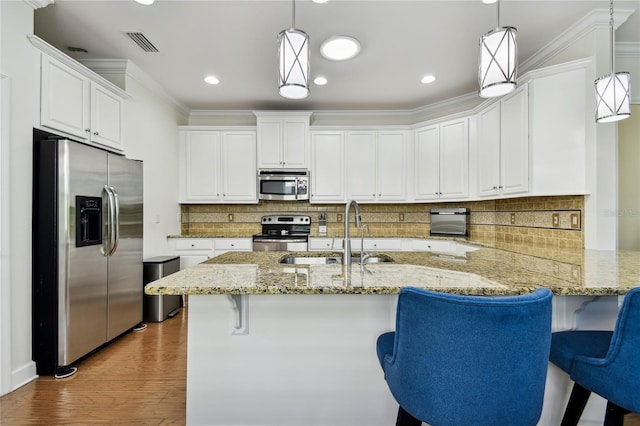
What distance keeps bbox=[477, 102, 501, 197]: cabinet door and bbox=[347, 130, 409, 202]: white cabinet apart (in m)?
1.13

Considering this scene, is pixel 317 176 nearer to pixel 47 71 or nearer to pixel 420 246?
pixel 420 246

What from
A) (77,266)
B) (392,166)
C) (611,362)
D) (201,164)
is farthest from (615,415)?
(201,164)

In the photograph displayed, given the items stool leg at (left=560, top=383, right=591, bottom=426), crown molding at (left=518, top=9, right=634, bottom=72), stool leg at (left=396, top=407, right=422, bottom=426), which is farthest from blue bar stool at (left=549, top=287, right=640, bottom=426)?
crown molding at (left=518, top=9, right=634, bottom=72)

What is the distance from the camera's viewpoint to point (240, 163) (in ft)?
14.1

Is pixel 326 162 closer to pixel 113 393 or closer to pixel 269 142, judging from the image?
pixel 269 142

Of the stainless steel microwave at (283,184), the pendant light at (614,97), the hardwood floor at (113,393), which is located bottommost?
the hardwood floor at (113,393)

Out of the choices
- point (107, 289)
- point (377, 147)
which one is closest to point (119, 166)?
point (107, 289)

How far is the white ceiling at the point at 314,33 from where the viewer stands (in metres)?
2.26

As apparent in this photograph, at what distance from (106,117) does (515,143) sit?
3.67m

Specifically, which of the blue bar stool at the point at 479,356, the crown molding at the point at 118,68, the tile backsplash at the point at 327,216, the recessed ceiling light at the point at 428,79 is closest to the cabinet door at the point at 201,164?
the tile backsplash at the point at 327,216

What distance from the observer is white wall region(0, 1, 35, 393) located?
6.37 ft

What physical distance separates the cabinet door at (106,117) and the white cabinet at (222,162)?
4.35 feet

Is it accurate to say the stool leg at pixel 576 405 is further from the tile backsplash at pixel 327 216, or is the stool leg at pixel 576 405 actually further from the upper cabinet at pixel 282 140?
the upper cabinet at pixel 282 140

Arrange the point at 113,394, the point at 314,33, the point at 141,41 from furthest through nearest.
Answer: the point at 141,41 < the point at 314,33 < the point at 113,394
